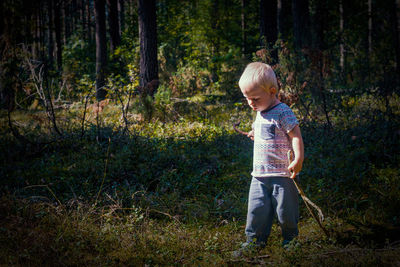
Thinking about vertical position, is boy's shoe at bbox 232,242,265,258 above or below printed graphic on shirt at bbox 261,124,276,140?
below

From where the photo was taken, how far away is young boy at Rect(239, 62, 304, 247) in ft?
8.71

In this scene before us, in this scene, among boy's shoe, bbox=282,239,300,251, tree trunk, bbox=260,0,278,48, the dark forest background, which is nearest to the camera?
boy's shoe, bbox=282,239,300,251

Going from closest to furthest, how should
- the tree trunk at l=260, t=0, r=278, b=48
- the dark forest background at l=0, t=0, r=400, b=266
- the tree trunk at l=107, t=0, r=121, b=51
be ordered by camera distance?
the dark forest background at l=0, t=0, r=400, b=266
the tree trunk at l=260, t=0, r=278, b=48
the tree trunk at l=107, t=0, r=121, b=51

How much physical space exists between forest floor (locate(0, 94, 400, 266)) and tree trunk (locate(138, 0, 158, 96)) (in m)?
3.00

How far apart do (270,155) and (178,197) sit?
5.11ft

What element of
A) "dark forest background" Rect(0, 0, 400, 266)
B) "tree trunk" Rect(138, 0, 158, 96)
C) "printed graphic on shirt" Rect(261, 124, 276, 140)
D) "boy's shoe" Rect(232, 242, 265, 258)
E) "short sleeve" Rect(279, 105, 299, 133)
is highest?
"tree trunk" Rect(138, 0, 158, 96)

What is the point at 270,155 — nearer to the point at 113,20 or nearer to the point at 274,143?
the point at 274,143

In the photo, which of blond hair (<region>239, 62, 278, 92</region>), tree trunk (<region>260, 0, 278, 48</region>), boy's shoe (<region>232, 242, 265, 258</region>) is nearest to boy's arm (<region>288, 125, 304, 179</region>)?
blond hair (<region>239, 62, 278, 92</region>)

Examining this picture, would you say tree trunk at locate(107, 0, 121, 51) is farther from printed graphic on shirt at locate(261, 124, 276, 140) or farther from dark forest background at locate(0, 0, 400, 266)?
printed graphic on shirt at locate(261, 124, 276, 140)

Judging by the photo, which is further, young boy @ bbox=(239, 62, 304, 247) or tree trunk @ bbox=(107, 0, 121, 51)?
tree trunk @ bbox=(107, 0, 121, 51)

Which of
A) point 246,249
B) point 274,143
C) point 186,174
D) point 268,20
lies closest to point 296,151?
point 274,143

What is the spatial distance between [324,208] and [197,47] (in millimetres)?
12116

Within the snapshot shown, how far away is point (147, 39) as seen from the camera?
8.92 m

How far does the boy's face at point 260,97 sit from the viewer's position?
268 centimetres
